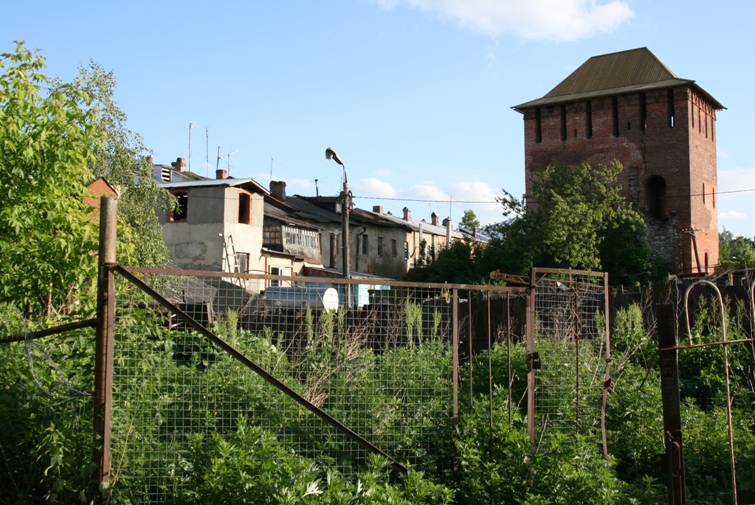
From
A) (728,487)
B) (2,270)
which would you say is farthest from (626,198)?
(2,270)

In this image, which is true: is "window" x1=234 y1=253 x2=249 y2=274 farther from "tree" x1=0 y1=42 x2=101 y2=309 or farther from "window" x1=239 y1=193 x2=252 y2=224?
"tree" x1=0 y1=42 x2=101 y2=309

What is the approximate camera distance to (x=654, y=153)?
1695 inches

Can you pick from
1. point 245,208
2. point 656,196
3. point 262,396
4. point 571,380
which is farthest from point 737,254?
point 262,396

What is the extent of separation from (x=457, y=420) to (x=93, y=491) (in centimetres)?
276

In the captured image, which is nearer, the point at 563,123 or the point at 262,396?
the point at 262,396

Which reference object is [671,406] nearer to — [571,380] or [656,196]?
[571,380]

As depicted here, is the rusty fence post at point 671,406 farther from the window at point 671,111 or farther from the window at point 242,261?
the window at point 671,111

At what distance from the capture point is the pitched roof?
143 feet

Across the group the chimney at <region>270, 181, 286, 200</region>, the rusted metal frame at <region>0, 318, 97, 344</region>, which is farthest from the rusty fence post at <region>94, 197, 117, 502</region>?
the chimney at <region>270, 181, 286, 200</region>

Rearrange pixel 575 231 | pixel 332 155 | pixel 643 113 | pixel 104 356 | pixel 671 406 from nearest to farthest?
pixel 671 406, pixel 104 356, pixel 332 155, pixel 575 231, pixel 643 113

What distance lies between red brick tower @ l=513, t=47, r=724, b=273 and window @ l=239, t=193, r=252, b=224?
16293 mm

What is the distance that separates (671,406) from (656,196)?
137ft

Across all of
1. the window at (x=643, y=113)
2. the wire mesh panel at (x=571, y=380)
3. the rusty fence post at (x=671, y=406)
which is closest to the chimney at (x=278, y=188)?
the window at (x=643, y=113)

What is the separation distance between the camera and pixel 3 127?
720cm
